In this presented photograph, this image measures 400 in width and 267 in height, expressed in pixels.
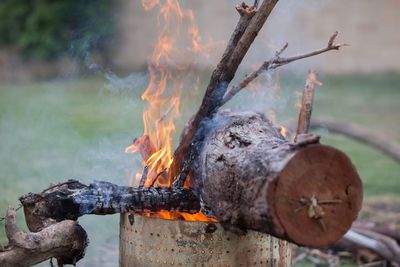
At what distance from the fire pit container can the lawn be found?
105cm

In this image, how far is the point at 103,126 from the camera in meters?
8.71

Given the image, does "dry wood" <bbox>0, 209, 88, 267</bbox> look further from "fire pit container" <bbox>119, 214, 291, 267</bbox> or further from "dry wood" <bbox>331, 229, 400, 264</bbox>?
"dry wood" <bbox>331, 229, 400, 264</bbox>

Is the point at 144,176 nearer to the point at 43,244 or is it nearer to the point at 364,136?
the point at 43,244

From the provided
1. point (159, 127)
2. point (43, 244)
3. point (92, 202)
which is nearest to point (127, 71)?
point (159, 127)

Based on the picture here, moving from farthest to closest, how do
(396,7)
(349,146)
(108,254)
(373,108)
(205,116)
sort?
(396,7)
(373,108)
(349,146)
(108,254)
(205,116)

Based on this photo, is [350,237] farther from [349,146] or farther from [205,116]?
[349,146]

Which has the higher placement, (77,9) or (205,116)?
(77,9)

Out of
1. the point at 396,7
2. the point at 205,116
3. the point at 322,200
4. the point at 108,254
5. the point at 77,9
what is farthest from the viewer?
the point at 77,9

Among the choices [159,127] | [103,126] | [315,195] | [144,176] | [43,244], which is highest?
[103,126]

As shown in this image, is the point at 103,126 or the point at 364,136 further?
the point at 103,126

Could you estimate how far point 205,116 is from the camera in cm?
333

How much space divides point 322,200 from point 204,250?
0.61 meters

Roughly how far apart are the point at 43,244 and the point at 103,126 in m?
5.92

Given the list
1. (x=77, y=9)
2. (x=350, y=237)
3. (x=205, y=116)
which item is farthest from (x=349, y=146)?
(x=77, y=9)
